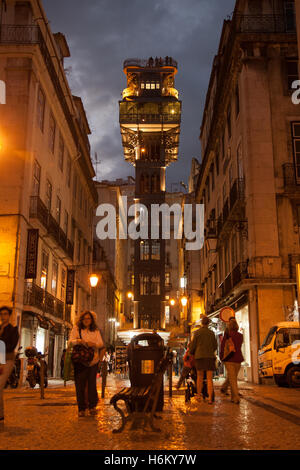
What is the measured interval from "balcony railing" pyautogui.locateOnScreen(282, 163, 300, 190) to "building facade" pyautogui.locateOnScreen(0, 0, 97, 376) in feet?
37.4

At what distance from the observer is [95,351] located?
8.59 metres

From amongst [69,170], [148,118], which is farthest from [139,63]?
[69,170]

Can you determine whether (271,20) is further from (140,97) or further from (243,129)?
(140,97)

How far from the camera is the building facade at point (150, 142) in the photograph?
258ft

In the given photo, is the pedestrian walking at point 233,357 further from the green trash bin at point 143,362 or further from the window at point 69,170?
the window at point 69,170

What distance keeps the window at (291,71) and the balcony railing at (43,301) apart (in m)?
15.5

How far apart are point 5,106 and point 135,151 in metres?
59.8

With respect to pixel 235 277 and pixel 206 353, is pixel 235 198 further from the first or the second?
pixel 206 353

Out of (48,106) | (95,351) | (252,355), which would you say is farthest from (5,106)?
(95,351)

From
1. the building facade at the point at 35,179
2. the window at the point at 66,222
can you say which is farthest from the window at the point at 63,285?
the window at the point at 66,222

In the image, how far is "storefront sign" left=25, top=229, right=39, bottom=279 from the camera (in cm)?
2291

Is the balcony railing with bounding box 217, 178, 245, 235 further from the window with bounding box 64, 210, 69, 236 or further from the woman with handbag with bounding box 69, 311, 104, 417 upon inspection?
the woman with handbag with bounding box 69, 311, 104, 417

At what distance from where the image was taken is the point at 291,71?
2562cm
